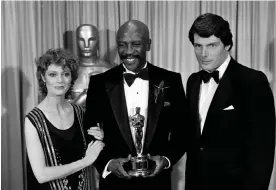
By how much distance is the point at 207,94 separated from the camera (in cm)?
233

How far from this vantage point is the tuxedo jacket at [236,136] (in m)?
2.02

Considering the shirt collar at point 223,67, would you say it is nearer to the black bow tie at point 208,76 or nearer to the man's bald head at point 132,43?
the black bow tie at point 208,76

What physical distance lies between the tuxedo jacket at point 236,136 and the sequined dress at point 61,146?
0.74m

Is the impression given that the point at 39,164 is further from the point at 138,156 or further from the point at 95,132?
the point at 138,156

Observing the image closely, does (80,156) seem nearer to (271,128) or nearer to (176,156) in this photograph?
(176,156)

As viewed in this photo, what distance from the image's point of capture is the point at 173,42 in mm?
4156

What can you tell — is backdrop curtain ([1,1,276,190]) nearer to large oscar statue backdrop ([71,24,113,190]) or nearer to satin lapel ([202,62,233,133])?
large oscar statue backdrop ([71,24,113,190])

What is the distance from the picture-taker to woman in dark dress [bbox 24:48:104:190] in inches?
83.7

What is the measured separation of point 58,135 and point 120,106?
425 millimetres

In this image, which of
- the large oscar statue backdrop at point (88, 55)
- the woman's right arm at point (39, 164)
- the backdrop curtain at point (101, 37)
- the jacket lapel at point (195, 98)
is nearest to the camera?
the woman's right arm at point (39, 164)

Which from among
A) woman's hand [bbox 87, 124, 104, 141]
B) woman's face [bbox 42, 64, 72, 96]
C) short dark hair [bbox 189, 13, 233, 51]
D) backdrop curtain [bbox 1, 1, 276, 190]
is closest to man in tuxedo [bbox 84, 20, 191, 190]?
woman's hand [bbox 87, 124, 104, 141]

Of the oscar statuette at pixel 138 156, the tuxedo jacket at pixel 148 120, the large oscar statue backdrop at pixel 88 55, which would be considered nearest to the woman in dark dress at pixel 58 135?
the tuxedo jacket at pixel 148 120

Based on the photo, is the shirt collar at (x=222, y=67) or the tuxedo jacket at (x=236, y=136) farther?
the shirt collar at (x=222, y=67)

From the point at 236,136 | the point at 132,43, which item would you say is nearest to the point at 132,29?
the point at 132,43
